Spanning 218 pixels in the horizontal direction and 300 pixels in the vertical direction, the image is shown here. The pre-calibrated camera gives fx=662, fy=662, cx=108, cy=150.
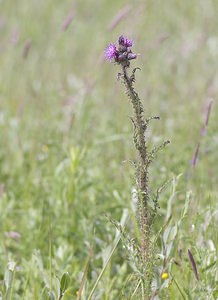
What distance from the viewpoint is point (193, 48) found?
5.83m

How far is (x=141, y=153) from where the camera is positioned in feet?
5.94

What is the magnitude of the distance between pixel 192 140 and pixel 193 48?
1.94 meters

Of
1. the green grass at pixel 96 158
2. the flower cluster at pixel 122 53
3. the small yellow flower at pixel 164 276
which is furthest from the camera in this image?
the green grass at pixel 96 158

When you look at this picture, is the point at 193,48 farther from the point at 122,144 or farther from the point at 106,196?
the point at 106,196

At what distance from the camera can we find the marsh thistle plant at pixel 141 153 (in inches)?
68.4

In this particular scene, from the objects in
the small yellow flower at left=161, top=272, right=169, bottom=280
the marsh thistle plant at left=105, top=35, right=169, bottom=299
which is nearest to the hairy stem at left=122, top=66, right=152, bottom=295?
the marsh thistle plant at left=105, top=35, right=169, bottom=299

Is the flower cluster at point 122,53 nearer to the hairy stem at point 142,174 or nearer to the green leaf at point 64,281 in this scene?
the hairy stem at point 142,174

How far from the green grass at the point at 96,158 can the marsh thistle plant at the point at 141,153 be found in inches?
6.5

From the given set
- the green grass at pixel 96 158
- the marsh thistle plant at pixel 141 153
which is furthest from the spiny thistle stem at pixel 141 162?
the green grass at pixel 96 158

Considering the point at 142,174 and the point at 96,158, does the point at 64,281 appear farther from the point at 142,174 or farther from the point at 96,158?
the point at 96,158

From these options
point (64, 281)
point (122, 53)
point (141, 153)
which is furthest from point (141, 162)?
point (64, 281)

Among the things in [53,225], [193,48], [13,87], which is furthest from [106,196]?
[193,48]

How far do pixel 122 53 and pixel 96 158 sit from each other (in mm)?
1943

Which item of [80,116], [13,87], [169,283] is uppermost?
[13,87]
